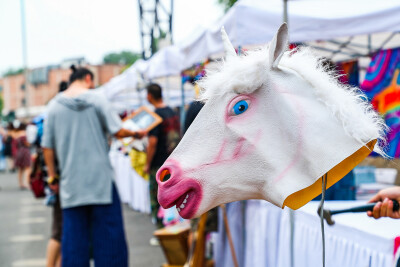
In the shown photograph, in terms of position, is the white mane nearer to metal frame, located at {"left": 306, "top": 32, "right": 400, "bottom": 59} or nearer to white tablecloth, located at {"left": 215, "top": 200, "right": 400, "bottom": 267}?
white tablecloth, located at {"left": 215, "top": 200, "right": 400, "bottom": 267}

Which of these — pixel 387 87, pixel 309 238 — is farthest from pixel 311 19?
pixel 387 87

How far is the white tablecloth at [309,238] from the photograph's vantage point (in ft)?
6.79

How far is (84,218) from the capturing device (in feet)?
11.7

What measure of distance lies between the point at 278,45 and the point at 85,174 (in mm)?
2529

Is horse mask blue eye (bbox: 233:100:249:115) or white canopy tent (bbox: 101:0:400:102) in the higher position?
white canopy tent (bbox: 101:0:400:102)

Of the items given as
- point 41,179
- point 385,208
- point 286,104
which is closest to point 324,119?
point 286,104

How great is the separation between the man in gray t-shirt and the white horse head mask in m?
2.26

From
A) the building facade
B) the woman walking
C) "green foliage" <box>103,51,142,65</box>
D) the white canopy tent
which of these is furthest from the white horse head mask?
"green foliage" <box>103,51,142,65</box>

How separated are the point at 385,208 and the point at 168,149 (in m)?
3.79

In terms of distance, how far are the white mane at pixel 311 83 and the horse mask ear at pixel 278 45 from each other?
0.10 ft

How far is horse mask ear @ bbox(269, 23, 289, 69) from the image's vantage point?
48.3 inches

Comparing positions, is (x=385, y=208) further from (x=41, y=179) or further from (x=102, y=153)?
(x=41, y=179)

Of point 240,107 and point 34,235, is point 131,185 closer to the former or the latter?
point 34,235

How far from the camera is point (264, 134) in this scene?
133 cm
